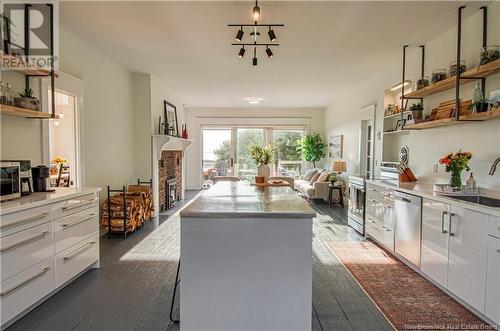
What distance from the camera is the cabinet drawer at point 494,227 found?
6.91 feet

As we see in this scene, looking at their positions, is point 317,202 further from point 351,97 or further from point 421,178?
point 421,178

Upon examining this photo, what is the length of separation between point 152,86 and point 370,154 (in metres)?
4.52

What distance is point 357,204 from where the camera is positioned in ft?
16.2

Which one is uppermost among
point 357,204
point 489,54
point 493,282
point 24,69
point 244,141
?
point 489,54

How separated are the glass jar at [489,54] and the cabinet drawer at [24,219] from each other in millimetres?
4094

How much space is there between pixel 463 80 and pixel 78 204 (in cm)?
416

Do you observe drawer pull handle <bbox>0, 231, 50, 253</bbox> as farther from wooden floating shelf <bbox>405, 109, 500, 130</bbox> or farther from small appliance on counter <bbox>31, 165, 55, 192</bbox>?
wooden floating shelf <bbox>405, 109, 500, 130</bbox>

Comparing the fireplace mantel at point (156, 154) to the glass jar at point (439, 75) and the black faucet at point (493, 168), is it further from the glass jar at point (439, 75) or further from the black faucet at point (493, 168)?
the black faucet at point (493, 168)

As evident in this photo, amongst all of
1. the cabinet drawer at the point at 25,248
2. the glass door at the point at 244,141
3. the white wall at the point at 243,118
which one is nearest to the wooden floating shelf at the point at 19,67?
the cabinet drawer at the point at 25,248

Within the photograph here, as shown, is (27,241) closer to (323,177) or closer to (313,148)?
(323,177)

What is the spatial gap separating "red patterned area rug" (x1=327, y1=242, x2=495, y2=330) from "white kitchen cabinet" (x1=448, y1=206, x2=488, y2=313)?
146mm

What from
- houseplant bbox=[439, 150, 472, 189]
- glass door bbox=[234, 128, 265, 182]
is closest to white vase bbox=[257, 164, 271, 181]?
houseplant bbox=[439, 150, 472, 189]

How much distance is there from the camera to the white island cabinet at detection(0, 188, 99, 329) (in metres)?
2.11

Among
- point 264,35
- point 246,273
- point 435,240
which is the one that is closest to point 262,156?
point 264,35
